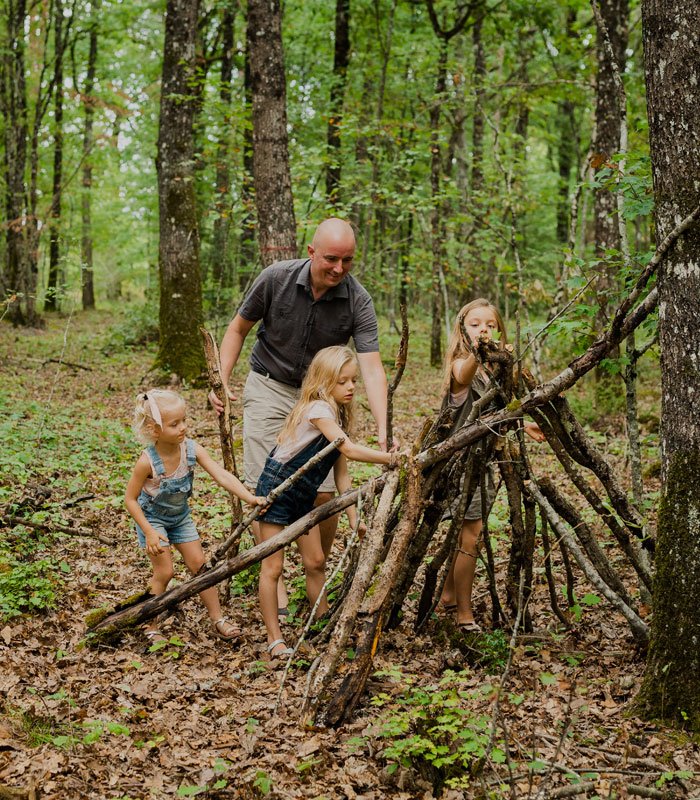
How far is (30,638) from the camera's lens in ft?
14.3

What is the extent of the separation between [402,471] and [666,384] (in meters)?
1.41

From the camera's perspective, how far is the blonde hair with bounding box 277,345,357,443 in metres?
4.39

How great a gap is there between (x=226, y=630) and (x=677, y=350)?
3.22 metres

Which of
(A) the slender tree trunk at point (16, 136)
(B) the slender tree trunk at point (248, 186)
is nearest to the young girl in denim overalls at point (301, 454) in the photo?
(B) the slender tree trunk at point (248, 186)

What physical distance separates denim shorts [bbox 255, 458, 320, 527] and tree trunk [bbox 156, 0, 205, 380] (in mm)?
7967

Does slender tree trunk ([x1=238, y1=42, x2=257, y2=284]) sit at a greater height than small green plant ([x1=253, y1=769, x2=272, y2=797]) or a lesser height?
greater

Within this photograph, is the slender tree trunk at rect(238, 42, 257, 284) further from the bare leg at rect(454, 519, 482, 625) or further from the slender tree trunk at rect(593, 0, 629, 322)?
the bare leg at rect(454, 519, 482, 625)

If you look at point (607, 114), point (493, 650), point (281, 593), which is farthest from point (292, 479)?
point (607, 114)

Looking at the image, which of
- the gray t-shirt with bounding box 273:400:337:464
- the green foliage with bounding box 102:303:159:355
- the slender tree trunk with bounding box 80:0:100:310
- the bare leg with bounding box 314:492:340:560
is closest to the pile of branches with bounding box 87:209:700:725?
the gray t-shirt with bounding box 273:400:337:464

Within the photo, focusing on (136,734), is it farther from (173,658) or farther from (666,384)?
(666,384)

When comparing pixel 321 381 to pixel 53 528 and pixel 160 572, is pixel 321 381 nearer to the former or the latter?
pixel 160 572

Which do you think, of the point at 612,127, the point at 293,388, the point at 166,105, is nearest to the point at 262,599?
the point at 293,388

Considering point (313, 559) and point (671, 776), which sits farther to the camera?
point (313, 559)

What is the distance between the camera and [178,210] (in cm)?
1218
